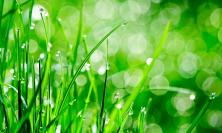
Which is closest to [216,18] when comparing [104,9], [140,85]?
[104,9]

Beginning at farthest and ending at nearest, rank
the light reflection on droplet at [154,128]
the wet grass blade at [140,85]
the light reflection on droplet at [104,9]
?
the light reflection on droplet at [104,9], the light reflection on droplet at [154,128], the wet grass blade at [140,85]

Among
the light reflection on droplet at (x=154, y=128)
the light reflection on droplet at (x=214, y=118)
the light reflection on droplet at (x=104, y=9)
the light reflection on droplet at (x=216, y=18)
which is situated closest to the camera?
the light reflection on droplet at (x=154, y=128)

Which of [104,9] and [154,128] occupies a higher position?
[104,9]

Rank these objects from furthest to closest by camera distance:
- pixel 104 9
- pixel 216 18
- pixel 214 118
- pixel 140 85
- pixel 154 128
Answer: pixel 104 9
pixel 216 18
pixel 214 118
pixel 154 128
pixel 140 85

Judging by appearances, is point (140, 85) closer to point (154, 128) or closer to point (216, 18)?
point (154, 128)

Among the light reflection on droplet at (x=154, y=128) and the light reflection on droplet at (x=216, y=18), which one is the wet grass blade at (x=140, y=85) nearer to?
the light reflection on droplet at (x=154, y=128)

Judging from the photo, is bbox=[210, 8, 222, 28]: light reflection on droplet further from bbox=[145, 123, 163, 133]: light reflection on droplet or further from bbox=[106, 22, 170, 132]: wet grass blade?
bbox=[106, 22, 170, 132]: wet grass blade

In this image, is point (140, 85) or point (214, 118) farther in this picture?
point (214, 118)

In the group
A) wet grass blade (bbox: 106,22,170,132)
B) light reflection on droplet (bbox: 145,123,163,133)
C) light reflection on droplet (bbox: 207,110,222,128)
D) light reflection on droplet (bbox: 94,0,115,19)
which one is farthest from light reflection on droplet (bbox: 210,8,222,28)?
wet grass blade (bbox: 106,22,170,132)

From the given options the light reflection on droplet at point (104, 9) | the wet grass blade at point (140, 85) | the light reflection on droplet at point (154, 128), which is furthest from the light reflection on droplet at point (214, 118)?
the light reflection on droplet at point (104, 9)

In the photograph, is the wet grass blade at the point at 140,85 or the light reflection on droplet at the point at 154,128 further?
the light reflection on droplet at the point at 154,128

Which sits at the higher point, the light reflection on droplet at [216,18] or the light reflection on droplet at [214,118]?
the light reflection on droplet at [216,18]
